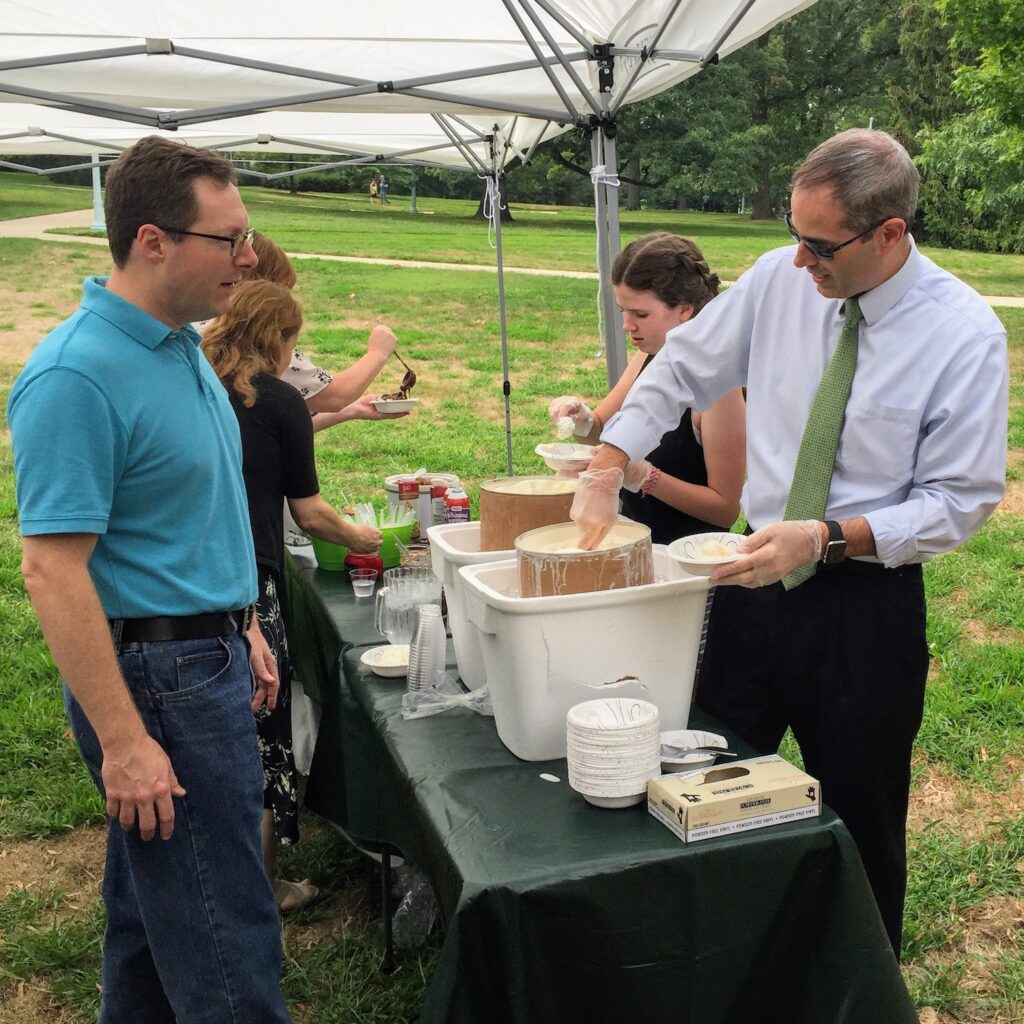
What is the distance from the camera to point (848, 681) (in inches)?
82.3

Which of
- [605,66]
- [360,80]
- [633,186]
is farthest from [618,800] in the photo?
[633,186]

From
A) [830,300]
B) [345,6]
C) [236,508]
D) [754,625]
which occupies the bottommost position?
[754,625]

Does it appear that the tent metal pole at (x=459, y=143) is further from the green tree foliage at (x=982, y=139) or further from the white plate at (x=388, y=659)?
the green tree foliage at (x=982, y=139)

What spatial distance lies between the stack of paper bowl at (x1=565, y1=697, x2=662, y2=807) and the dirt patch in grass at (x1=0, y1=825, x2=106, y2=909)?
2.09 metres

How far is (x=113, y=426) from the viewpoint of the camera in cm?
160

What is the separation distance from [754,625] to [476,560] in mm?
586

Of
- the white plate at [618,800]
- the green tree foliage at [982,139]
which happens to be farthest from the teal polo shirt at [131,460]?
the green tree foliage at [982,139]

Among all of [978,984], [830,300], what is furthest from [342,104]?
[978,984]

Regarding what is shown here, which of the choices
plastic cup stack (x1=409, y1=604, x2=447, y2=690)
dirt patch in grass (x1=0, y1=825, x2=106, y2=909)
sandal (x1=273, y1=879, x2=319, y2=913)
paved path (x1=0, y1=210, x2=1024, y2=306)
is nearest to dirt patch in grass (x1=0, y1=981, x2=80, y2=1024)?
dirt patch in grass (x1=0, y1=825, x2=106, y2=909)

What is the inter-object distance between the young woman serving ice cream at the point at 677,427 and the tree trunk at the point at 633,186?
31.7 metres

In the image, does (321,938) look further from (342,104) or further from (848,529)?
(342,104)

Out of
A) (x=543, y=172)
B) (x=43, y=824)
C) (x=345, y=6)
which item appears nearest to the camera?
(x=43, y=824)

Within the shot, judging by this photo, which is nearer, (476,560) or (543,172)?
(476,560)

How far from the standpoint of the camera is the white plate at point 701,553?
1.78 meters
